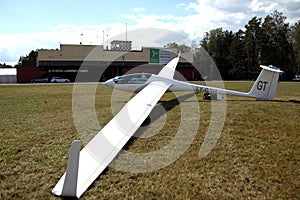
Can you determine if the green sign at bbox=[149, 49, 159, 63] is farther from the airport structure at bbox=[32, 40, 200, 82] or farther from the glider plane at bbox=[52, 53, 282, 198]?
the glider plane at bbox=[52, 53, 282, 198]

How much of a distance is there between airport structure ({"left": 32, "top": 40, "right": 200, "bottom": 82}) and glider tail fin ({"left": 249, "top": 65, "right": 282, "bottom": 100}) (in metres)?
39.8

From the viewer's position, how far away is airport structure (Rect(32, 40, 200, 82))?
51.6m

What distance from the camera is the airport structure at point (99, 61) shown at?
169 ft

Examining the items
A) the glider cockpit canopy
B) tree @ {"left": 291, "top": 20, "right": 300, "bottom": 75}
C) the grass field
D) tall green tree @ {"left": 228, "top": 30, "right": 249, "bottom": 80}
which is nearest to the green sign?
tall green tree @ {"left": 228, "top": 30, "right": 249, "bottom": 80}

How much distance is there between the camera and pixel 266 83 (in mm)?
12820

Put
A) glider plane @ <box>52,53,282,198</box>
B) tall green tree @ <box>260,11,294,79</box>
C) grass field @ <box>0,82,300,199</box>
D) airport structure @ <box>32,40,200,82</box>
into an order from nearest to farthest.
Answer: glider plane @ <box>52,53,282,198</box> → grass field @ <box>0,82,300,199</box> → airport structure @ <box>32,40,200,82</box> → tall green tree @ <box>260,11,294,79</box>

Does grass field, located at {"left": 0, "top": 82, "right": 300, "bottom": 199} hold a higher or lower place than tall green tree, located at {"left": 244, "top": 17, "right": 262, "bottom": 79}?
lower

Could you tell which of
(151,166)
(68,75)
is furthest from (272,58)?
(151,166)

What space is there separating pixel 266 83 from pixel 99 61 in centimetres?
4258

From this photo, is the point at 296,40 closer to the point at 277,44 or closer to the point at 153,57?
the point at 277,44

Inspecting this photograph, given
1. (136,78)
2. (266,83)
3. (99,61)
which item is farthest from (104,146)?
(99,61)

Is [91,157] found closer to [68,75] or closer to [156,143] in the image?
[156,143]

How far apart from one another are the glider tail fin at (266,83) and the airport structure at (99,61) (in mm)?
39807

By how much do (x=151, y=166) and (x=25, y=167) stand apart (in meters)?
2.47
